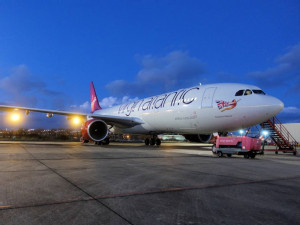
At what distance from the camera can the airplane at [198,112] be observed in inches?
424

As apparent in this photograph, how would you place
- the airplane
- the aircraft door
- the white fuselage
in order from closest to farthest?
the white fuselage
the airplane
the aircraft door

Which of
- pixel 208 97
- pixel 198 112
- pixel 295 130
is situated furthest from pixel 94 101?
pixel 295 130

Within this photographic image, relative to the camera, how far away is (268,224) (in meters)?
2.40

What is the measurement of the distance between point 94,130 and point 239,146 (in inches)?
406

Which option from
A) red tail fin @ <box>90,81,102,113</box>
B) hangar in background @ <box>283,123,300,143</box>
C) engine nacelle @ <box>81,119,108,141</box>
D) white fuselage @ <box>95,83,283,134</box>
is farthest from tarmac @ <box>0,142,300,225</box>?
hangar in background @ <box>283,123,300,143</box>

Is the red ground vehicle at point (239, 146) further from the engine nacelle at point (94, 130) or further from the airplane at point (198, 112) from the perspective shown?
the engine nacelle at point (94, 130)

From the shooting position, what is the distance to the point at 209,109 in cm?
1198

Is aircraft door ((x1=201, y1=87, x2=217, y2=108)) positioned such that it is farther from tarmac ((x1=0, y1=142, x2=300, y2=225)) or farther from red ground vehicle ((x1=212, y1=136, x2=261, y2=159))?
tarmac ((x1=0, y1=142, x2=300, y2=225))

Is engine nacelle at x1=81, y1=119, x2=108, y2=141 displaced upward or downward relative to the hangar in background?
downward

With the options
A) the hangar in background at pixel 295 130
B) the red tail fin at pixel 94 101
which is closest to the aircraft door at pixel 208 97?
the red tail fin at pixel 94 101

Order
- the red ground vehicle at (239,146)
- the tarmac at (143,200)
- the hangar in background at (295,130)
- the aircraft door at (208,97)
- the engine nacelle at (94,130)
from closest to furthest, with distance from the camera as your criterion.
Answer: the tarmac at (143,200), the red ground vehicle at (239,146), the aircraft door at (208,97), the engine nacelle at (94,130), the hangar in background at (295,130)

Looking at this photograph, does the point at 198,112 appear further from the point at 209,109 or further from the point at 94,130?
the point at 94,130

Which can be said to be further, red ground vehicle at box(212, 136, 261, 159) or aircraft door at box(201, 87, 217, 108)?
aircraft door at box(201, 87, 217, 108)

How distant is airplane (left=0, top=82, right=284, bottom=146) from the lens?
10.8 meters
